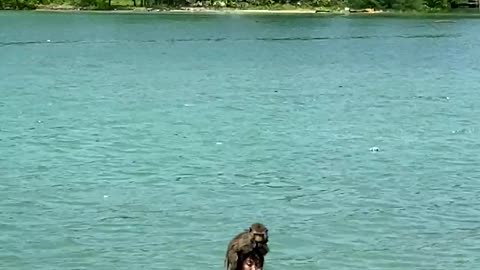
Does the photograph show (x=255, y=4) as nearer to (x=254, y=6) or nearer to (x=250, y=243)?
(x=254, y=6)

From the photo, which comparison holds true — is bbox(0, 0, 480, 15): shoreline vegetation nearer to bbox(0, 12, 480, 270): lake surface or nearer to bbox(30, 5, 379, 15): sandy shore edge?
bbox(30, 5, 379, 15): sandy shore edge

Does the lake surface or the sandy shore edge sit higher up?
the lake surface

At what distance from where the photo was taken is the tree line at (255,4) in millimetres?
150750

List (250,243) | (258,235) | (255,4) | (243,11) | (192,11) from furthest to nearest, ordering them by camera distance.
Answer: (255,4) → (243,11) → (192,11) → (250,243) → (258,235)

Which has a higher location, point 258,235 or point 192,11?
point 258,235

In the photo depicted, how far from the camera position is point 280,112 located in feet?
118

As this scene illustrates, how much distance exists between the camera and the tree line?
15075cm

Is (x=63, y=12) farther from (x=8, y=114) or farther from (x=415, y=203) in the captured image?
(x=415, y=203)

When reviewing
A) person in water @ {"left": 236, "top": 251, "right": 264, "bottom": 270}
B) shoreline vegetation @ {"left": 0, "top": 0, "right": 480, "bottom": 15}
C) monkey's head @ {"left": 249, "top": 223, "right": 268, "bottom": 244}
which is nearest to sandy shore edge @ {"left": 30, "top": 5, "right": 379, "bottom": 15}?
shoreline vegetation @ {"left": 0, "top": 0, "right": 480, "bottom": 15}

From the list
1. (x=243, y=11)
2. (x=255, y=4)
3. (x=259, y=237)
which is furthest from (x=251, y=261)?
(x=255, y=4)

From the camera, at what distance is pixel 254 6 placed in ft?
526

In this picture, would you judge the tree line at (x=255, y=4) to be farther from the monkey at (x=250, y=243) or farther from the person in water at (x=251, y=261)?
the person in water at (x=251, y=261)

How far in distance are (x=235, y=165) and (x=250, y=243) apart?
1515cm

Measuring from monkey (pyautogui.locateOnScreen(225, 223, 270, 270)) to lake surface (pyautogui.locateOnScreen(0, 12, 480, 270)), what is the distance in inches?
Result: 257
